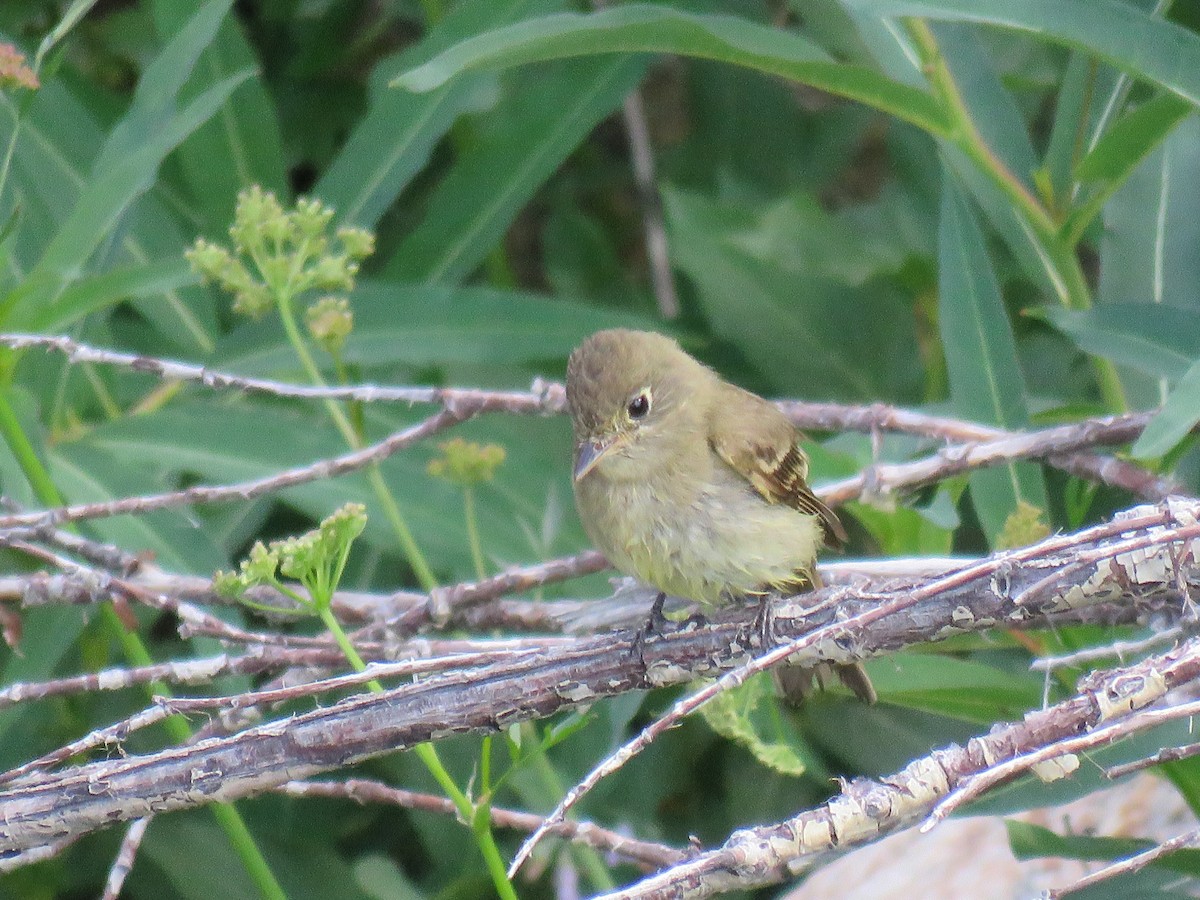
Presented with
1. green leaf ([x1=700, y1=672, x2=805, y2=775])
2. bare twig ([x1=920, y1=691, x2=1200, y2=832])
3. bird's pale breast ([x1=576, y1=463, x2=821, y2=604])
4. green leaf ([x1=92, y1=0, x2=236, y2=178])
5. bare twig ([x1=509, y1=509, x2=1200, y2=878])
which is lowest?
bare twig ([x1=920, y1=691, x2=1200, y2=832])

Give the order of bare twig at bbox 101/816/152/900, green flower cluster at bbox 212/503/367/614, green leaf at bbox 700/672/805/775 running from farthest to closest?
green leaf at bbox 700/672/805/775, bare twig at bbox 101/816/152/900, green flower cluster at bbox 212/503/367/614

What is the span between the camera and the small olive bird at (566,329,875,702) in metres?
3.14

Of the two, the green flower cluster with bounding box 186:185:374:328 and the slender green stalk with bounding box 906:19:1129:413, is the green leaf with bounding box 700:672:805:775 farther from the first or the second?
the slender green stalk with bounding box 906:19:1129:413

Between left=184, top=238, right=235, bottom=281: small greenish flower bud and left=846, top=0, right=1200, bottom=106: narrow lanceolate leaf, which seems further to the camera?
left=184, top=238, right=235, bottom=281: small greenish flower bud

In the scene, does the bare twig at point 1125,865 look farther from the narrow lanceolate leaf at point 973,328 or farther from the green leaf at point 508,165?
the green leaf at point 508,165

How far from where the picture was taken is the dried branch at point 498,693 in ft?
7.15

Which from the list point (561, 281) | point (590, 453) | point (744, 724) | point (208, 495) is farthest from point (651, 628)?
point (561, 281)

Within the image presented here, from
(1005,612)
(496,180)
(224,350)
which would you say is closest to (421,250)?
(496,180)

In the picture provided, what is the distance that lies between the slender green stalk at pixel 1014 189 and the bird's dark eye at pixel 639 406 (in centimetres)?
103

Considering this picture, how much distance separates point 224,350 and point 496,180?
1055 millimetres

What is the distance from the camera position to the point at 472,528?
3.31 m

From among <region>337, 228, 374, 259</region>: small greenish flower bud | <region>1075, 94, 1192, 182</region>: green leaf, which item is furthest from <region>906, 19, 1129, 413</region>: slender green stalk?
<region>337, 228, 374, 259</region>: small greenish flower bud

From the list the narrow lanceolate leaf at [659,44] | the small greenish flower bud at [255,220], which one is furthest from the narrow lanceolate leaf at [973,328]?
the small greenish flower bud at [255,220]

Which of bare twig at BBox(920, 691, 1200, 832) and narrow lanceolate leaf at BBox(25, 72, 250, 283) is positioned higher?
narrow lanceolate leaf at BBox(25, 72, 250, 283)
